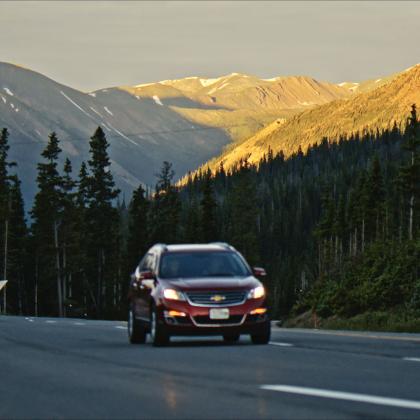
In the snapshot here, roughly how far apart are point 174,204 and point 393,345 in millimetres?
120371

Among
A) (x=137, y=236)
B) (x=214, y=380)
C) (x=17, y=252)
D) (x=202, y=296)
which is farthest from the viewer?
(x=17, y=252)

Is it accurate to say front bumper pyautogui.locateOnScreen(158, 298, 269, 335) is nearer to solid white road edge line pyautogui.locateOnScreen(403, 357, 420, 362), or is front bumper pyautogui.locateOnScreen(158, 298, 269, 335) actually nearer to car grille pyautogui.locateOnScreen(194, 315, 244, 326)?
car grille pyautogui.locateOnScreen(194, 315, 244, 326)

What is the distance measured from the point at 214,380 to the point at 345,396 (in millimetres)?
2397

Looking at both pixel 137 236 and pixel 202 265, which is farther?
pixel 137 236

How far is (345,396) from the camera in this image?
1152 cm

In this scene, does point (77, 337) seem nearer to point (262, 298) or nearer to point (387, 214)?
point (262, 298)

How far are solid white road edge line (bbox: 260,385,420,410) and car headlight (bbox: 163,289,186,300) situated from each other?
323 inches

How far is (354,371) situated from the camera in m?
14.7

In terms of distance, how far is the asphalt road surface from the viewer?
423 inches

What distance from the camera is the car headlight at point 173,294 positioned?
20.9 meters

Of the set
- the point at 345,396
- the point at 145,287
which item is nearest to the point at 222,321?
the point at 145,287

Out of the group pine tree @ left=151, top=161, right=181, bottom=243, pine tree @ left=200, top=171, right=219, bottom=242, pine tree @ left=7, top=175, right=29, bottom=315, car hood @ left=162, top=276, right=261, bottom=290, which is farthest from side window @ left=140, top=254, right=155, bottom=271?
pine tree @ left=200, top=171, right=219, bottom=242

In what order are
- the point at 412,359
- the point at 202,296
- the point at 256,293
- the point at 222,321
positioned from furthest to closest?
the point at 256,293 < the point at 202,296 < the point at 222,321 < the point at 412,359

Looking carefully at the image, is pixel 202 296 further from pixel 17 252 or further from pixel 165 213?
pixel 165 213
